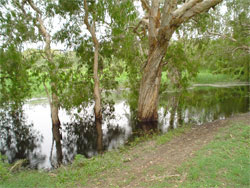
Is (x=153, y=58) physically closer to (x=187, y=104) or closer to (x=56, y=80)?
(x=56, y=80)

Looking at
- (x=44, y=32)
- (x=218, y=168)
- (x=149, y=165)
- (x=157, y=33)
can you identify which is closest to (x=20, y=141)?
(x=44, y=32)

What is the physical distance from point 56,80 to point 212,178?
6.40 metres

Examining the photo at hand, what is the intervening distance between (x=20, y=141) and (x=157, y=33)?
7.29 metres

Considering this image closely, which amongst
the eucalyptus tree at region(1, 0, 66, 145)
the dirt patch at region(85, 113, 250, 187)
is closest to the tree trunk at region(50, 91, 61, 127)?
the eucalyptus tree at region(1, 0, 66, 145)

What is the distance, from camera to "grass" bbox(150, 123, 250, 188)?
3.56 meters

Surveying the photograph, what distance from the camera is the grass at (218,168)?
356 cm

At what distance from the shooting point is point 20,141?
9.34 m

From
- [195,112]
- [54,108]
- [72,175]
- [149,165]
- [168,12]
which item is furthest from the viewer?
[195,112]

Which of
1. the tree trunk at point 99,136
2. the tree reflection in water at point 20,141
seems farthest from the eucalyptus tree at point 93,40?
the tree reflection in water at point 20,141

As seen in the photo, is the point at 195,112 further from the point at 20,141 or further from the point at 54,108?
the point at 20,141

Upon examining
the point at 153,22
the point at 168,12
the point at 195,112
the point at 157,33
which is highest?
the point at 168,12

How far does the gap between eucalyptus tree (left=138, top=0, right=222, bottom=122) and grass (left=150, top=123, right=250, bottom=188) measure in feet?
15.3

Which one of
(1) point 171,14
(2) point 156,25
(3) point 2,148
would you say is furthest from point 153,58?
(3) point 2,148

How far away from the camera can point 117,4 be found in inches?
259
